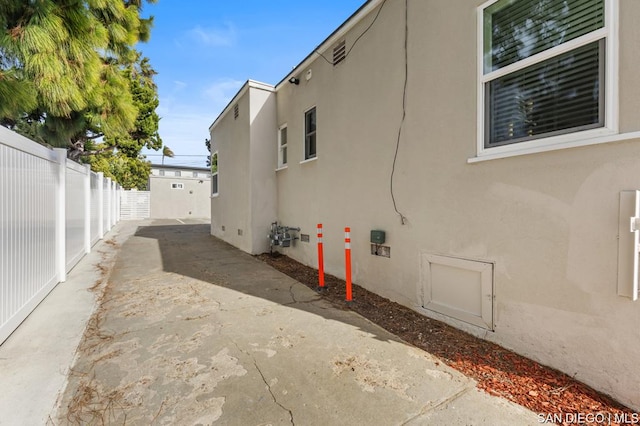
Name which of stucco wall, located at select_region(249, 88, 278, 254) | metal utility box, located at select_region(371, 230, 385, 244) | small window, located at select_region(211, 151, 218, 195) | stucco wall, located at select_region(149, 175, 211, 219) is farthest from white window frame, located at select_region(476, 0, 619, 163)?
stucco wall, located at select_region(149, 175, 211, 219)

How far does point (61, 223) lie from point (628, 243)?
7.47 meters

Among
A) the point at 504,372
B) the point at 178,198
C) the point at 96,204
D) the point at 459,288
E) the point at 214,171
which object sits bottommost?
the point at 504,372

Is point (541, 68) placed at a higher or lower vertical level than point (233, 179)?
higher

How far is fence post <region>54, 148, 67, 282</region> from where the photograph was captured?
16.5 ft

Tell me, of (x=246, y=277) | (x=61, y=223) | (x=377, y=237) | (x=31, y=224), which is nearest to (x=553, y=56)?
(x=377, y=237)

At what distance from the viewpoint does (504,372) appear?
2.58 metres

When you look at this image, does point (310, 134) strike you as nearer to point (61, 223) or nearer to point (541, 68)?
point (541, 68)

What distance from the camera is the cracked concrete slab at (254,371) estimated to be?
206 centimetres

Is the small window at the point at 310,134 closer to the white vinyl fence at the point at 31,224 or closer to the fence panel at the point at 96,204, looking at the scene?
the white vinyl fence at the point at 31,224

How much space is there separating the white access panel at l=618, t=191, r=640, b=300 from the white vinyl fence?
552cm

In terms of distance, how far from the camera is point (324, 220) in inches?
239

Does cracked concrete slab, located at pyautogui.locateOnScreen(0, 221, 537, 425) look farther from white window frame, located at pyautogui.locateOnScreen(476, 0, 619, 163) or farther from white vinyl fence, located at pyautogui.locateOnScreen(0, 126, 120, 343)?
white window frame, located at pyautogui.locateOnScreen(476, 0, 619, 163)

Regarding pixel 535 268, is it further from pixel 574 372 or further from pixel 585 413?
pixel 585 413

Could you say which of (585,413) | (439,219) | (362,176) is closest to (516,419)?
(585,413)
